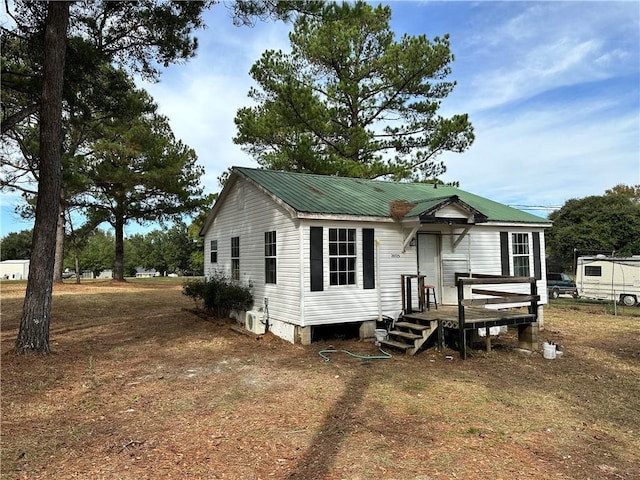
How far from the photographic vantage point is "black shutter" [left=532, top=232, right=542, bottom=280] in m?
12.4

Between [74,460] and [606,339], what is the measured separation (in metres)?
11.4

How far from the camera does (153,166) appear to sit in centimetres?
2455

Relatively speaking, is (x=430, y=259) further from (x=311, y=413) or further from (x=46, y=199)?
(x=46, y=199)

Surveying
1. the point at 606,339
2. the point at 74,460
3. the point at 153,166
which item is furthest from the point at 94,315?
the point at 606,339

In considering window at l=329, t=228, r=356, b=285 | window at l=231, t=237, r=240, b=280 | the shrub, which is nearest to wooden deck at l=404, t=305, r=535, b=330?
window at l=329, t=228, r=356, b=285

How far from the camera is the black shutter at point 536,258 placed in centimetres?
1238

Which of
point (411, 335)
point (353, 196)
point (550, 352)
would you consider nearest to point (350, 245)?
point (353, 196)

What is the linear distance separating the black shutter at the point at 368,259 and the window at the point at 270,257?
2192 millimetres

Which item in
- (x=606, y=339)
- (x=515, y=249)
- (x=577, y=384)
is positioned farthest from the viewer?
(x=515, y=249)

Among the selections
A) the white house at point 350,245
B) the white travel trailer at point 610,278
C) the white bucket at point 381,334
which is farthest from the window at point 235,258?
the white travel trailer at point 610,278

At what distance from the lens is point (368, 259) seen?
9.68 m

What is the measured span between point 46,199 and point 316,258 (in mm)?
5204

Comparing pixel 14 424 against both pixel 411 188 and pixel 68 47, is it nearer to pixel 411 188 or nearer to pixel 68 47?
pixel 68 47

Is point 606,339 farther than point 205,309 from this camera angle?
No
